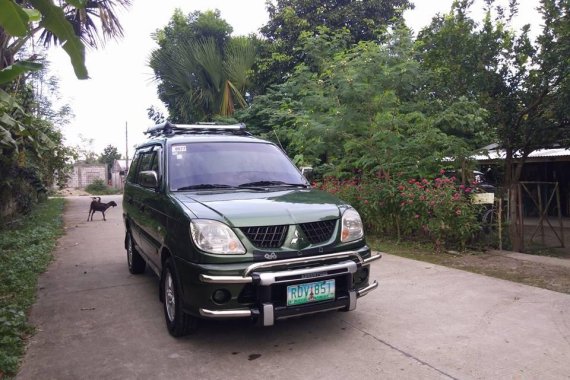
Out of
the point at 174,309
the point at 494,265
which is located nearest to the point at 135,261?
the point at 174,309

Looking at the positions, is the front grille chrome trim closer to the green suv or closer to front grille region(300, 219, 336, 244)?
the green suv

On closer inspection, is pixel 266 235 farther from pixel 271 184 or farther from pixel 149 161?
pixel 149 161

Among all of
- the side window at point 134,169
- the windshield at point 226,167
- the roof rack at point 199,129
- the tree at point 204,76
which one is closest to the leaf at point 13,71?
the windshield at point 226,167

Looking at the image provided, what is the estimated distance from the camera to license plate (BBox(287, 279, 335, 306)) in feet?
11.0

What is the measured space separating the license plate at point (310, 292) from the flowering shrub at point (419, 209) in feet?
13.8

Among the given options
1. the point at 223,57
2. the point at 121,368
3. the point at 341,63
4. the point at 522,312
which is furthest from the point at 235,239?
the point at 223,57

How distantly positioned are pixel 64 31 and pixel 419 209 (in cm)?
625

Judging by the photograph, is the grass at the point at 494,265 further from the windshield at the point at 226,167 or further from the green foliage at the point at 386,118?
the windshield at the point at 226,167

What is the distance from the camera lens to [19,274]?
604 cm

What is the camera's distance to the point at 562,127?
890 cm

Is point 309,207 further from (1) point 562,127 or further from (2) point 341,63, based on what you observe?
(1) point 562,127

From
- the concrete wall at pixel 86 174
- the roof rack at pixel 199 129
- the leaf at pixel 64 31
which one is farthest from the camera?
the concrete wall at pixel 86 174

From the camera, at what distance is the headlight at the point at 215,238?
3.36 m

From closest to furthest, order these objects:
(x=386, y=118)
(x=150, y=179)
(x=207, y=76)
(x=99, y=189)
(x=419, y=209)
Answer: (x=150, y=179) < (x=419, y=209) < (x=386, y=118) < (x=207, y=76) < (x=99, y=189)
